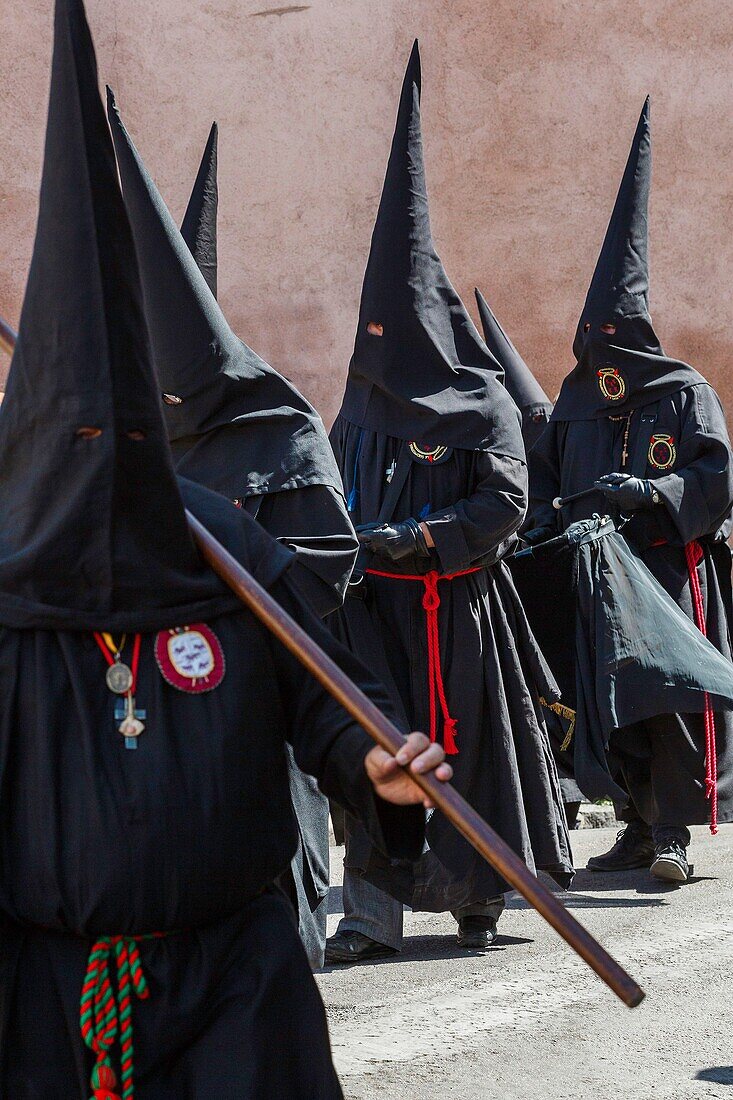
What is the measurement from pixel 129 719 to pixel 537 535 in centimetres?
496

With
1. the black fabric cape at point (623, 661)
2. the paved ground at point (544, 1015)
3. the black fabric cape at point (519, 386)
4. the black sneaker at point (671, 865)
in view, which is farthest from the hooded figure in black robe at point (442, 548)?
the black fabric cape at point (519, 386)

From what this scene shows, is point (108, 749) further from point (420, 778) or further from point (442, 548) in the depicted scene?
point (442, 548)

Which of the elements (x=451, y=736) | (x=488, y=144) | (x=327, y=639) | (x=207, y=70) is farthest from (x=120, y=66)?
(x=327, y=639)

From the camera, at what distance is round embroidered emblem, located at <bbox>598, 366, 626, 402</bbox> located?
24.1 ft

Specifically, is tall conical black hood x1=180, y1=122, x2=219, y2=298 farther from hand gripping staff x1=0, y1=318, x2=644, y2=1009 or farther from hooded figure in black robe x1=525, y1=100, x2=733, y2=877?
hand gripping staff x1=0, y1=318, x2=644, y2=1009

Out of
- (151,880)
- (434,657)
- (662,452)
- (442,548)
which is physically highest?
(662,452)

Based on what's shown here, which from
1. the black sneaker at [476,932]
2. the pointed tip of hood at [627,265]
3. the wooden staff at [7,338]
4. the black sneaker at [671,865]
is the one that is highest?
the pointed tip of hood at [627,265]

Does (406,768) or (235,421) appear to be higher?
(235,421)

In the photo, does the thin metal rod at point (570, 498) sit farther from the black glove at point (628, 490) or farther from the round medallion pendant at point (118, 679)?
the round medallion pendant at point (118, 679)

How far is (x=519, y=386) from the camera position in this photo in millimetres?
9828

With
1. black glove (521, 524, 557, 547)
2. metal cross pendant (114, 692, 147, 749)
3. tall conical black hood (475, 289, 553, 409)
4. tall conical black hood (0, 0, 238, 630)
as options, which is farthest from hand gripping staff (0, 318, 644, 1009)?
tall conical black hood (475, 289, 553, 409)

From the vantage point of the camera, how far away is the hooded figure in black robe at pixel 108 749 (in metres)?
2.49

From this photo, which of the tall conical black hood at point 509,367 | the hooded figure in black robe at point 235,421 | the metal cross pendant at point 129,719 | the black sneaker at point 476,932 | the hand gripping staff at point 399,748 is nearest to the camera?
the hand gripping staff at point 399,748

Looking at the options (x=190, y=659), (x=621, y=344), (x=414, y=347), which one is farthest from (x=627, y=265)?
(x=190, y=659)
